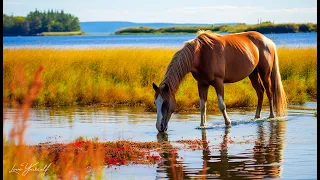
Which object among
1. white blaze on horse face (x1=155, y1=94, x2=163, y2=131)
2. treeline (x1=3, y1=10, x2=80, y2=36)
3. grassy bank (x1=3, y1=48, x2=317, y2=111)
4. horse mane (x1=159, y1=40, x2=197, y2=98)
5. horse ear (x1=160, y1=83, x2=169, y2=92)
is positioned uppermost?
horse mane (x1=159, y1=40, x2=197, y2=98)

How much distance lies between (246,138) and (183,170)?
2.47 m

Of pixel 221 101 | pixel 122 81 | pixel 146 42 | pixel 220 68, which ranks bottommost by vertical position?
pixel 146 42

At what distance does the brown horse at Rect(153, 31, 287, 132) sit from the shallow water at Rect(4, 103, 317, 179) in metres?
0.36

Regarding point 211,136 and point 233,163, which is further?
point 211,136

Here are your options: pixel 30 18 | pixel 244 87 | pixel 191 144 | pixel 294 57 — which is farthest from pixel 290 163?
pixel 30 18

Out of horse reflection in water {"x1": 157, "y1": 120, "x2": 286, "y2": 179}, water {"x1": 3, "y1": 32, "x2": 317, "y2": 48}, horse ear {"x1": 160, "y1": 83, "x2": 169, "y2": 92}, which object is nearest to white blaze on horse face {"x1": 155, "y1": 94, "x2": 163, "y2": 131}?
horse ear {"x1": 160, "y1": 83, "x2": 169, "y2": 92}

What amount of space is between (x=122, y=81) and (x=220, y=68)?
17.6 feet

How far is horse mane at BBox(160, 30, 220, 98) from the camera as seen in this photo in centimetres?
1002

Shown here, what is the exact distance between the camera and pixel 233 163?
299 inches

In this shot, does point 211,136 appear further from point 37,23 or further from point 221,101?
point 37,23

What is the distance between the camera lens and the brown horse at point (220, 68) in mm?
9961

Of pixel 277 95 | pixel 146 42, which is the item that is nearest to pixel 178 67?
pixel 277 95

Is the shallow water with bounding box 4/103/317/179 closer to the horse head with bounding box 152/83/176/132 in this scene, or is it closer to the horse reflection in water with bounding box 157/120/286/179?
the horse reflection in water with bounding box 157/120/286/179

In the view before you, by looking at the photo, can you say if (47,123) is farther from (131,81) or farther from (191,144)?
(131,81)
